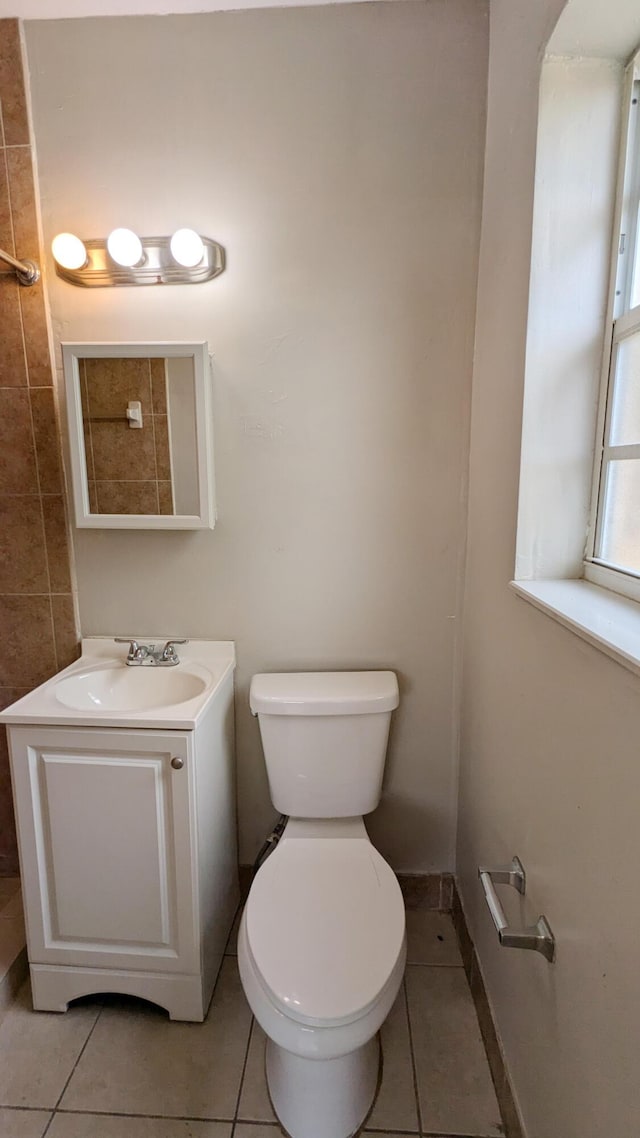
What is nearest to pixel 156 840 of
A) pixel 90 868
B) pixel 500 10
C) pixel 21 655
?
pixel 90 868

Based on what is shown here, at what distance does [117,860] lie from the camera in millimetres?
1271

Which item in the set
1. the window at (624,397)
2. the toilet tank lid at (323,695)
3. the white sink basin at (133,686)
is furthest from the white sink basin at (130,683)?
the window at (624,397)

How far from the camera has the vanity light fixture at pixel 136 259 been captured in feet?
4.44

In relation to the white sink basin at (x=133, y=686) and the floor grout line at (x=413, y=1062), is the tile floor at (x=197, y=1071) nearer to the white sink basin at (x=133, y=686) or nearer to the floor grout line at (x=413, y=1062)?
the floor grout line at (x=413, y=1062)

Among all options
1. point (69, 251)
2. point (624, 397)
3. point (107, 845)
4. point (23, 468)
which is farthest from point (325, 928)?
point (69, 251)

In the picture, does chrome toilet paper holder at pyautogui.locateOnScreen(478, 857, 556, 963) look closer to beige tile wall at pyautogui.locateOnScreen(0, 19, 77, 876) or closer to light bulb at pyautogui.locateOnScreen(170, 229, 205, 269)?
beige tile wall at pyautogui.locateOnScreen(0, 19, 77, 876)

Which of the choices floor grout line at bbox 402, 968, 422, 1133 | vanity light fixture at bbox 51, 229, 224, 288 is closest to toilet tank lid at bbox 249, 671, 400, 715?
floor grout line at bbox 402, 968, 422, 1133

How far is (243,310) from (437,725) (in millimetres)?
1275

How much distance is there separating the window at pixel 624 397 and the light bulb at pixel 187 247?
93 cm

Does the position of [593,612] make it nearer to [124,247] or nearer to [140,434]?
[140,434]

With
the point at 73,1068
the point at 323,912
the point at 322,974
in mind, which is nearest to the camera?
the point at 322,974

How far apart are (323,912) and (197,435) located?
114cm

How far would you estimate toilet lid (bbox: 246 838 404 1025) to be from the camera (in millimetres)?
947

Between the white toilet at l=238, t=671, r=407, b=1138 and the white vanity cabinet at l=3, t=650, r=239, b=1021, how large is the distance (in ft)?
0.70
